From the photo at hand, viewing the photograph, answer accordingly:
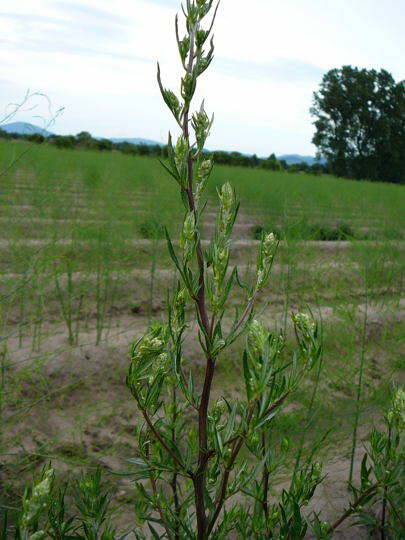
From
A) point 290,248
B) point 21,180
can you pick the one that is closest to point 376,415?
point 290,248

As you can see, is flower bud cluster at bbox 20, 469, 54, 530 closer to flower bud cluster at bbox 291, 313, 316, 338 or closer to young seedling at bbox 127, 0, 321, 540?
young seedling at bbox 127, 0, 321, 540

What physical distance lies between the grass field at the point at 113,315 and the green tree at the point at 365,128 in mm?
23201

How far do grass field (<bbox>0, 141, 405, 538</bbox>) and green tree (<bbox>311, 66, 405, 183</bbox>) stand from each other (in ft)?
76.1

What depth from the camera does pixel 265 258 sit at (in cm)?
81

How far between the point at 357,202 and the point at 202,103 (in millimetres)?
6610

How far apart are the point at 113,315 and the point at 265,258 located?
3046 millimetres

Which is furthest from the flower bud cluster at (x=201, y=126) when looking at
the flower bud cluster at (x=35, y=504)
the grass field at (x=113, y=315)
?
the grass field at (x=113, y=315)

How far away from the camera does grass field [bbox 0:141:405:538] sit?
2166mm

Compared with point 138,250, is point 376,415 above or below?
below

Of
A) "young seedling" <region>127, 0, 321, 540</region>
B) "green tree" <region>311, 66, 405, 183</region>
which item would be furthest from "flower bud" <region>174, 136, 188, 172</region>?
"green tree" <region>311, 66, 405, 183</region>

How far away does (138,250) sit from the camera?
12.3ft

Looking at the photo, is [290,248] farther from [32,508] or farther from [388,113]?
[388,113]

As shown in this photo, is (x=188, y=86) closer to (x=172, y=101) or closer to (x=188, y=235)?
(x=172, y=101)

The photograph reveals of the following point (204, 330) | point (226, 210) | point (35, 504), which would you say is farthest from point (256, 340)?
point (35, 504)
